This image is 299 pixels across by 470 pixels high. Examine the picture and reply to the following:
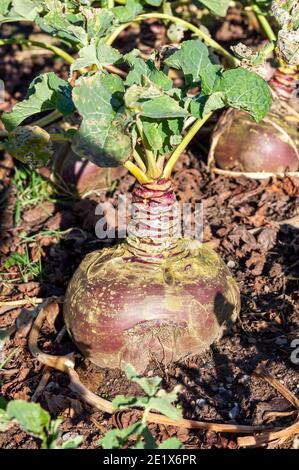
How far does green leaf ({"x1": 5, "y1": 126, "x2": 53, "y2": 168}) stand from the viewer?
7.73 ft

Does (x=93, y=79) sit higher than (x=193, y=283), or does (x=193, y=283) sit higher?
(x=93, y=79)

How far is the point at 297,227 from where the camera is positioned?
286 cm

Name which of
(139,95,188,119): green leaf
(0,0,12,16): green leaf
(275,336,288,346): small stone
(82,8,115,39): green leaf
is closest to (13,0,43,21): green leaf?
(0,0,12,16): green leaf

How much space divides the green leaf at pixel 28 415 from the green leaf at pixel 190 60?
3.29 feet

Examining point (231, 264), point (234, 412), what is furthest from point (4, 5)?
point (234, 412)

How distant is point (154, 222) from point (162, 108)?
40cm

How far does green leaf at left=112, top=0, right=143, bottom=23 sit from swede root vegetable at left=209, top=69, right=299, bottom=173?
537 mm

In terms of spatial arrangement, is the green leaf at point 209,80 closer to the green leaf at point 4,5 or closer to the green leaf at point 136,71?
the green leaf at point 136,71

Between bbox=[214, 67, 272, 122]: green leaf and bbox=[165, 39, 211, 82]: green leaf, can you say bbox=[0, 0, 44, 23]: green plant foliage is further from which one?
bbox=[214, 67, 272, 122]: green leaf

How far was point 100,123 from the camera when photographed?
205cm

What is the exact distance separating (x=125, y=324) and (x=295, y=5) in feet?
3.79

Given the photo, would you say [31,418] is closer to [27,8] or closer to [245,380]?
[245,380]
